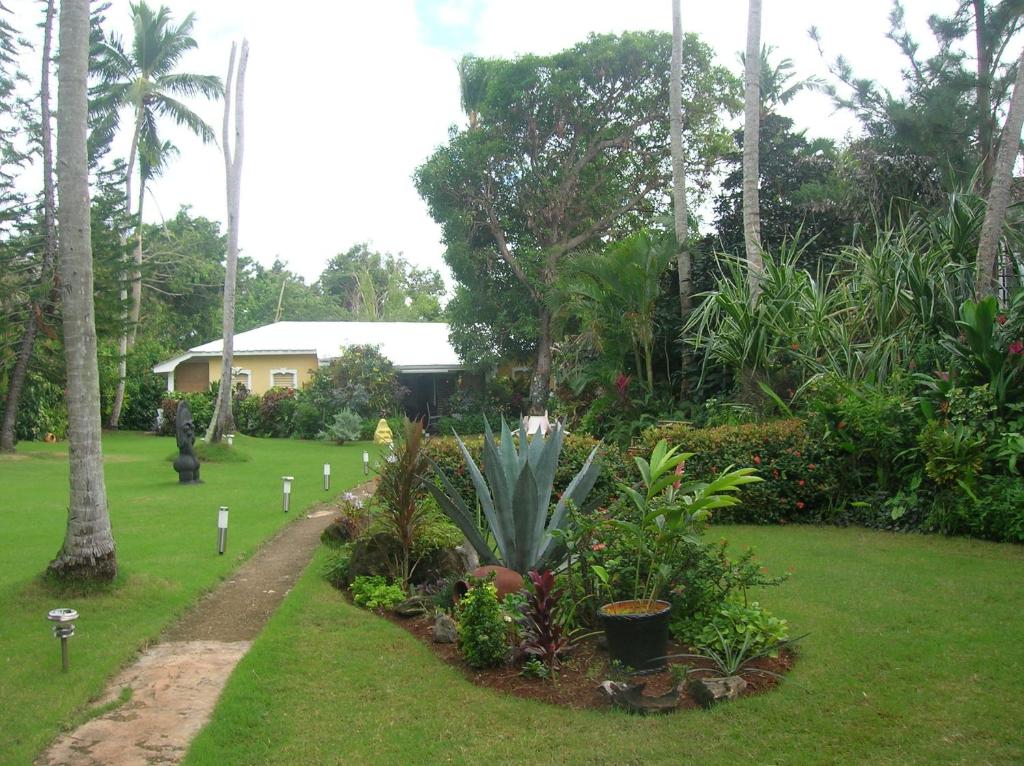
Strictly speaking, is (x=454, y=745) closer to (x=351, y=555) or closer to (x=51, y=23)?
(x=351, y=555)

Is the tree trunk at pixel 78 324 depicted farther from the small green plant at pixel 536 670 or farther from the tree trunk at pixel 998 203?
the tree trunk at pixel 998 203

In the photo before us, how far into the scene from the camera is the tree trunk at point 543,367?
2756cm

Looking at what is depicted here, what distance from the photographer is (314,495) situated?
48.4 feet

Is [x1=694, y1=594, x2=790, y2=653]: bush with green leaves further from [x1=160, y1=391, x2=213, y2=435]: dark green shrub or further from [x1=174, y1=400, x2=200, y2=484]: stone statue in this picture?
[x1=160, y1=391, x2=213, y2=435]: dark green shrub

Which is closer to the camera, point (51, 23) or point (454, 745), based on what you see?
point (454, 745)

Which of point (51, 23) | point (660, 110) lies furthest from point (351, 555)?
point (660, 110)

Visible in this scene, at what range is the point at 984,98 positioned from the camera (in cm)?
1352

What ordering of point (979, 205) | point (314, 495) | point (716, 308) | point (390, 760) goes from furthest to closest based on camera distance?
point (314, 495) < point (716, 308) < point (979, 205) < point (390, 760)

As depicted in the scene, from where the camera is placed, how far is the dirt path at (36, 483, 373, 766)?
459 centimetres

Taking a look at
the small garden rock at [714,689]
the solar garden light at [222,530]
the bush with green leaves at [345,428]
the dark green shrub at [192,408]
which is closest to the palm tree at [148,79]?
the dark green shrub at [192,408]

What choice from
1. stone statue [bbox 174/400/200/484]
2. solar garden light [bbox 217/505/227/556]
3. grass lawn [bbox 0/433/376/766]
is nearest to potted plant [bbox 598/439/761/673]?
grass lawn [bbox 0/433/376/766]

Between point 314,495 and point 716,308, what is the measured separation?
24.4 ft

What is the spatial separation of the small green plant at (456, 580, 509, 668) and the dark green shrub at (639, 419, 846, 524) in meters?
5.36

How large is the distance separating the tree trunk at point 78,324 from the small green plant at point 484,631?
372cm
